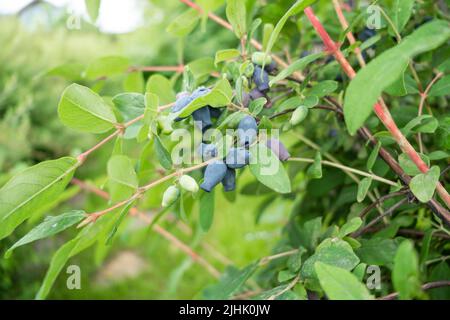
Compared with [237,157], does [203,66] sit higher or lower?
higher

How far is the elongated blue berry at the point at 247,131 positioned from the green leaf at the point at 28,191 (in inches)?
10.2

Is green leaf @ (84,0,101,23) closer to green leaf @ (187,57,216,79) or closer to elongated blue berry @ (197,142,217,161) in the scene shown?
green leaf @ (187,57,216,79)

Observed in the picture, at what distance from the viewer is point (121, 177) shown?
730mm

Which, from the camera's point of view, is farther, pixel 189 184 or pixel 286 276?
pixel 286 276

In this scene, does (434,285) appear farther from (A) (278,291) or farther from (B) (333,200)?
(B) (333,200)

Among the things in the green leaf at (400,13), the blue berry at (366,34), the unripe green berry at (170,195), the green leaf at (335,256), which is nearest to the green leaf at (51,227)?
the unripe green berry at (170,195)

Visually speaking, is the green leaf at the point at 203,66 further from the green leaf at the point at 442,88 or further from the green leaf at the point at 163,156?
the green leaf at the point at 442,88

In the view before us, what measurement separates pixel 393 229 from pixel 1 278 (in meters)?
2.11

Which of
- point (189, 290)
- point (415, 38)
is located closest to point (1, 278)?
point (189, 290)

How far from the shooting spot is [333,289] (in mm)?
565

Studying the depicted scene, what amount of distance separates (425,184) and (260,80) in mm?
281

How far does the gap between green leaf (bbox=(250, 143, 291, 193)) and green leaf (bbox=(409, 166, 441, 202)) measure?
6.9 inches

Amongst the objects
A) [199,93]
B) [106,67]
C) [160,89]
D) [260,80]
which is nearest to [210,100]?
[199,93]

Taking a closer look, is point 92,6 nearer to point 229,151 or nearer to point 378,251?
point 229,151
